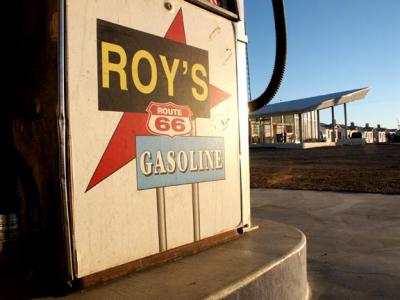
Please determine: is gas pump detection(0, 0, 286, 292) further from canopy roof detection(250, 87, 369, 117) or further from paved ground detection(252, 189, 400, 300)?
canopy roof detection(250, 87, 369, 117)

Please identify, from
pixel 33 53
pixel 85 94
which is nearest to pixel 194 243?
pixel 85 94

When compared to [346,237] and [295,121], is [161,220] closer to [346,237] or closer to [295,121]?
[346,237]

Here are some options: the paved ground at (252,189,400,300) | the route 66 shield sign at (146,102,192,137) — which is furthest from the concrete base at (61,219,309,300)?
the route 66 shield sign at (146,102,192,137)

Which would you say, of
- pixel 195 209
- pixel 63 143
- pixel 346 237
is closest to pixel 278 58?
pixel 195 209

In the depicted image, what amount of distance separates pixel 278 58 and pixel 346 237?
2.16 meters

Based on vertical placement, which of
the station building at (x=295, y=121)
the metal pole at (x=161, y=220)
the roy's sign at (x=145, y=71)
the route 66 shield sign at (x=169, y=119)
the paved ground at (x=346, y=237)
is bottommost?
the paved ground at (x=346, y=237)

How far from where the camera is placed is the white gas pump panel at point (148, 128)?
1.54 meters

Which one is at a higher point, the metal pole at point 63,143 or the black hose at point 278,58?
the black hose at point 278,58

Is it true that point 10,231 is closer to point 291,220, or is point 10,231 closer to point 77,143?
point 77,143

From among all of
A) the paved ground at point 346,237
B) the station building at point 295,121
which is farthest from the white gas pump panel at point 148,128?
the station building at point 295,121

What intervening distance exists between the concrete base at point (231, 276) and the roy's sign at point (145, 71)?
2.36 feet

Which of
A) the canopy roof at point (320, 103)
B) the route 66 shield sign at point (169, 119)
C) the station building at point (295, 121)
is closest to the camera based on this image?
the route 66 shield sign at point (169, 119)

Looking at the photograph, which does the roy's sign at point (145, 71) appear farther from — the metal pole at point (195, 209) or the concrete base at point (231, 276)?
the concrete base at point (231, 276)

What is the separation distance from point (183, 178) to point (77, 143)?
0.63 meters
